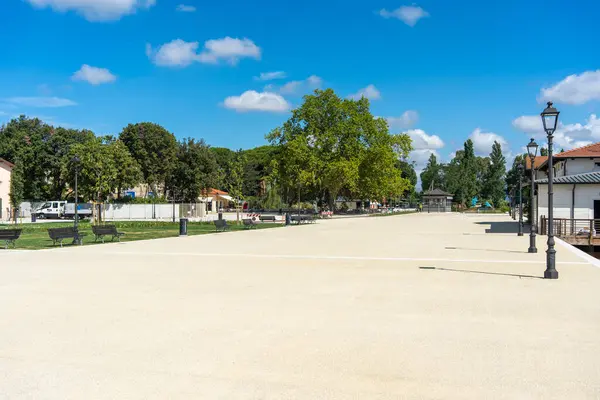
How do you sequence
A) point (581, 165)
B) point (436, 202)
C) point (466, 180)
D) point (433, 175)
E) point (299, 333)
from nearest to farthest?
point (299, 333), point (581, 165), point (436, 202), point (466, 180), point (433, 175)

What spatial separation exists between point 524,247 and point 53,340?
1862 centimetres

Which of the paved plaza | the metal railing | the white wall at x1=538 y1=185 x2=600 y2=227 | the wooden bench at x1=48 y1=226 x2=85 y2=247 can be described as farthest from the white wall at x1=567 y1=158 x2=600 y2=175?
the wooden bench at x1=48 y1=226 x2=85 y2=247

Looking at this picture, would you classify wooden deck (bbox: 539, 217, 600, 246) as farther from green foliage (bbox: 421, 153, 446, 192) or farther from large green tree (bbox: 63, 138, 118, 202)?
green foliage (bbox: 421, 153, 446, 192)

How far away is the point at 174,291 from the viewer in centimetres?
1024

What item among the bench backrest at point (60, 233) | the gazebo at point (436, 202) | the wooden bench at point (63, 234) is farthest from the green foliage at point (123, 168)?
the gazebo at point (436, 202)

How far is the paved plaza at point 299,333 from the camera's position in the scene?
4.99 metres

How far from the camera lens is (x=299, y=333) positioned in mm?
6930

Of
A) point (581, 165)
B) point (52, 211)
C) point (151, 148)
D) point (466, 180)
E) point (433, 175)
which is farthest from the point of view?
point (433, 175)

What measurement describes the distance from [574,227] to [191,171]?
5629 cm

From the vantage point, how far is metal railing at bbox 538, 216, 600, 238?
25995 mm

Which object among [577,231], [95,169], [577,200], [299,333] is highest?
[95,169]

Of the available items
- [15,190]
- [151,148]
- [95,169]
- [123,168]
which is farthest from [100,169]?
[151,148]

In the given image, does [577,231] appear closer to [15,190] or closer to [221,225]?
[221,225]

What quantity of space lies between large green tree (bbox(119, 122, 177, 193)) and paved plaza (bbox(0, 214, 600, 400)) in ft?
198
